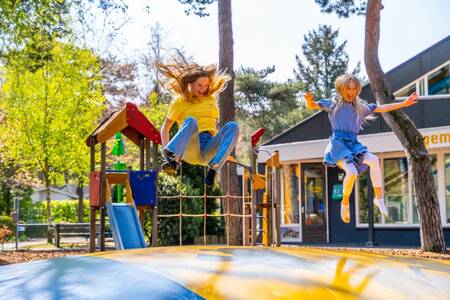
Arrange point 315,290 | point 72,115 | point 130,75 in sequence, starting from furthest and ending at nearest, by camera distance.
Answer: point 130,75 → point 72,115 → point 315,290

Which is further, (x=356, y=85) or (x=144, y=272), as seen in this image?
(x=356, y=85)

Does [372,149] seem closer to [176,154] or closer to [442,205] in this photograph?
[442,205]

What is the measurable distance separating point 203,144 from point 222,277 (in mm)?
4606

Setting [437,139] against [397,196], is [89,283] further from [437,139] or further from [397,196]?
[397,196]

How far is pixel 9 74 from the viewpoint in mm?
24438

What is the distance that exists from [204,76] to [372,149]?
534 inches

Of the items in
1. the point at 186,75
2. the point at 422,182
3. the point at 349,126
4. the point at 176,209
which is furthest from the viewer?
the point at 176,209

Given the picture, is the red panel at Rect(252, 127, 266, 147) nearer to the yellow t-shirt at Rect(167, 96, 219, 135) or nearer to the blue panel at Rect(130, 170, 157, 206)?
the blue panel at Rect(130, 170, 157, 206)

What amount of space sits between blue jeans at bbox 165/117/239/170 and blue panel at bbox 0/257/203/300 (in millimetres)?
4147

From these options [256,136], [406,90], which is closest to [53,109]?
[406,90]

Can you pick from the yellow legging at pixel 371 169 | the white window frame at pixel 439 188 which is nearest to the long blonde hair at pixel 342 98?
the yellow legging at pixel 371 169

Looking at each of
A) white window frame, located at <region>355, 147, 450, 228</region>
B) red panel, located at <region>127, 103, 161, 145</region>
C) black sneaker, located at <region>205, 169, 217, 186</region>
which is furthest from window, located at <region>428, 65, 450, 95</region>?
black sneaker, located at <region>205, 169, 217, 186</region>

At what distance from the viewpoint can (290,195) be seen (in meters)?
21.3

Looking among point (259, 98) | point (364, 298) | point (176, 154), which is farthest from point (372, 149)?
point (259, 98)
